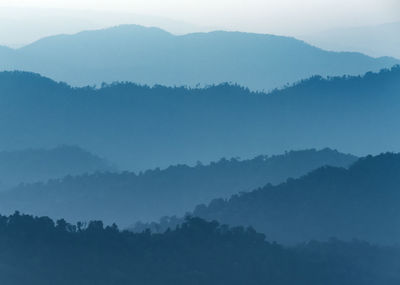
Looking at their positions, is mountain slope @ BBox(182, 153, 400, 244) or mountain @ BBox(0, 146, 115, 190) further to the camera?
mountain @ BBox(0, 146, 115, 190)

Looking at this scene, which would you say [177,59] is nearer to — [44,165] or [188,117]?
[188,117]

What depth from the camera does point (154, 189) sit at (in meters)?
23.9

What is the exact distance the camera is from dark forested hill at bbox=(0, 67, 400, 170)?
91.8 feet

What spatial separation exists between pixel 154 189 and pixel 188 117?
6721mm

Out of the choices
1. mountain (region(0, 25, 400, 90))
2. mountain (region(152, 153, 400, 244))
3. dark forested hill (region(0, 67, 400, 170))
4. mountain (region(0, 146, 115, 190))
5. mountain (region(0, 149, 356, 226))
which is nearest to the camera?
mountain (region(152, 153, 400, 244))

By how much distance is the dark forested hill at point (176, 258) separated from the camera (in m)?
12.7

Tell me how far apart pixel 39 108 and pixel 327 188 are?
15.3m

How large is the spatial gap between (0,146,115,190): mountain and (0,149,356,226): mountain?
1361mm

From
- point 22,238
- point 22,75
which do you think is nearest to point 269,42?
point 22,75

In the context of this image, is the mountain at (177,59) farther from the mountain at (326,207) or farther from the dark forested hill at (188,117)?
the mountain at (326,207)

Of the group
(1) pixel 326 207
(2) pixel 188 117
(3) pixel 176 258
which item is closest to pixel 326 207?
(1) pixel 326 207

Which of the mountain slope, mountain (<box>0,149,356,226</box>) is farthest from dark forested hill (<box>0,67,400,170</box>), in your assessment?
the mountain slope

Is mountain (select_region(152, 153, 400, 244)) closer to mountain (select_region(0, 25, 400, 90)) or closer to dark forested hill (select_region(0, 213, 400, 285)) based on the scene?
dark forested hill (select_region(0, 213, 400, 285))

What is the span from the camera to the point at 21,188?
25203mm
